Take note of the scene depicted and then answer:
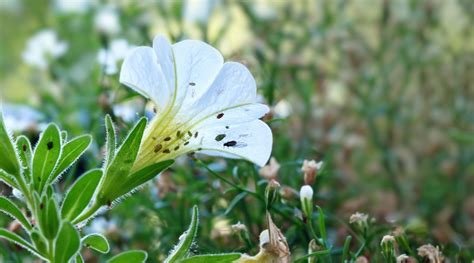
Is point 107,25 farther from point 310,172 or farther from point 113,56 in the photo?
point 310,172

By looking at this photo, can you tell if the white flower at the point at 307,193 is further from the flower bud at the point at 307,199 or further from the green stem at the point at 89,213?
the green stem at the point at 89,213

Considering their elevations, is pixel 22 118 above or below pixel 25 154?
above

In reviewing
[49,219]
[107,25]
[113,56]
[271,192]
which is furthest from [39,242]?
[107,25]

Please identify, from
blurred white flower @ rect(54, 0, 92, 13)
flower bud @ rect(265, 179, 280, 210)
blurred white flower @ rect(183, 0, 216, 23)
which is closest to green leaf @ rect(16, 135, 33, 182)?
flower bud @ rect(265, 179, 280, 210)

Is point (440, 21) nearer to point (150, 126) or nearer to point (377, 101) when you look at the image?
point (377, 101)

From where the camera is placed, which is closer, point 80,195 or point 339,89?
point 80,195

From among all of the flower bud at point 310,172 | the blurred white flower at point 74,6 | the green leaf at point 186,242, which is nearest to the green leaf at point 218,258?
the green leaf at point 186,242

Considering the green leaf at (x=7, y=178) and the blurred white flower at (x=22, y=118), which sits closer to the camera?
the green leaf at (x=7, y=178)
